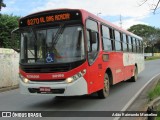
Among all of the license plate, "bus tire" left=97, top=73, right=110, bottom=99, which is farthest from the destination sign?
"bus tire" left=97, top=73, right=110, bottom=99

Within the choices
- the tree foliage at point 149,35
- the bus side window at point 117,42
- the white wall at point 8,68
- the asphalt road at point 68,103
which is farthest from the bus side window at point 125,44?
the tree foliage at point 149,35

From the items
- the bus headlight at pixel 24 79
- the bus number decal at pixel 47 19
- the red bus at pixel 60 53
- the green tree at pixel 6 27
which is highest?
the green tree at pixel 6 27

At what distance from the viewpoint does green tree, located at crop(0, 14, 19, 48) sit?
34.8 meters

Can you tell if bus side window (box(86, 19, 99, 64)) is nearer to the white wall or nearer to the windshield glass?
the windshield glass

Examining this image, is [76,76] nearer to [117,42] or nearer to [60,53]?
[60,53]

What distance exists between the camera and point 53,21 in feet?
35.9

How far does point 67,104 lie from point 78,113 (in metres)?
1.70

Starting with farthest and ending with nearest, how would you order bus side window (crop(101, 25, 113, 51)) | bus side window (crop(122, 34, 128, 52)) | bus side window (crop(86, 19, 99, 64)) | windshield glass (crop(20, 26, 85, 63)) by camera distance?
bus side window (crop(122, 34, 128, 52)) < bus side window (crop(101, 25, 113, 51)) < bus side window (crop(86, 19, 99, 64)) < windshield glass (crop(20, 26, 85, 63))

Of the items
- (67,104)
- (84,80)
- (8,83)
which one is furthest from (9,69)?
(84,80)

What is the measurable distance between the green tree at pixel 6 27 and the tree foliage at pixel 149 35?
8476cm

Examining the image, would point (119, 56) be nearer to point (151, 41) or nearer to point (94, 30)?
point (94, 30)

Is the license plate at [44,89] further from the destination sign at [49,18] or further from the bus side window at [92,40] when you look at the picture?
the destination sign at [49,18]

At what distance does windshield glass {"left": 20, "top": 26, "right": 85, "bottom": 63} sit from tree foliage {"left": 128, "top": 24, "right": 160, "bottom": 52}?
107835 millimetres

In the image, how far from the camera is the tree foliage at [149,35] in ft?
392
